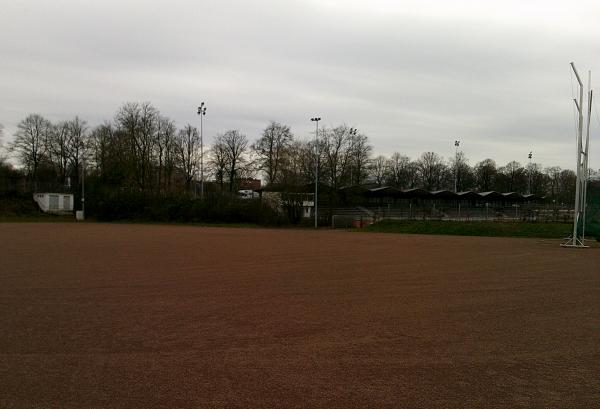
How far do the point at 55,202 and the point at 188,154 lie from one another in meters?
20.9

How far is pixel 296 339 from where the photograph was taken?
24.8 ft

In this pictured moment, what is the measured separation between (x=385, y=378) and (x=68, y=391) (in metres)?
3.47

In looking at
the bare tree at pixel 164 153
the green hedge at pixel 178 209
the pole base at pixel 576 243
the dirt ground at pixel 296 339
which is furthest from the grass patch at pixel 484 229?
the bare tree at pixel 164 153

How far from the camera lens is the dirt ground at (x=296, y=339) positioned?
5.35 m

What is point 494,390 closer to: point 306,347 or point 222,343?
point 306,347

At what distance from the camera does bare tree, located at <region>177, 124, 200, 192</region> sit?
7965 centimetres

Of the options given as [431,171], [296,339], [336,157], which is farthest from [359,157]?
[296,339]

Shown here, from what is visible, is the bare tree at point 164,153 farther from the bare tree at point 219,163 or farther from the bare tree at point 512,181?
the bare tree at point 512,181

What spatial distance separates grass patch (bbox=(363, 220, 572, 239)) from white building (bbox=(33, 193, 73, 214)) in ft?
146

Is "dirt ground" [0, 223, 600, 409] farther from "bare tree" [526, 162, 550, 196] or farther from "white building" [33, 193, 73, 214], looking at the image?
"bare tree" [526, 162, 550, 196]

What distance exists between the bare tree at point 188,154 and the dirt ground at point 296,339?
6549 centimetres

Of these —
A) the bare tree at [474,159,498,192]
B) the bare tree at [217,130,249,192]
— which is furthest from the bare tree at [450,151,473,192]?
the bare tree at [217,130,249,192]

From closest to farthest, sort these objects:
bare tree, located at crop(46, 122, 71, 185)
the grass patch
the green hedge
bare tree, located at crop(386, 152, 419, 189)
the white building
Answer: the grass patch < the green hedge < the white building < bare tree, located at crop(46, 122, 71, 185) < bare tree, located at crop(386, 152, 419, 189)

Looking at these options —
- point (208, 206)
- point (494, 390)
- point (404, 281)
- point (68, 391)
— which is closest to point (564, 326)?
point (494, 390)
